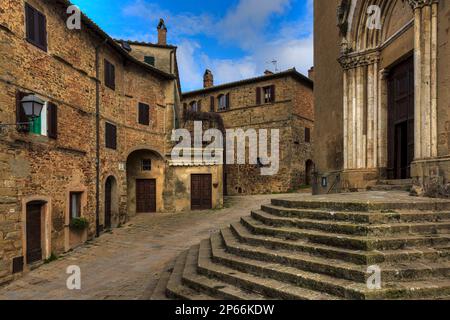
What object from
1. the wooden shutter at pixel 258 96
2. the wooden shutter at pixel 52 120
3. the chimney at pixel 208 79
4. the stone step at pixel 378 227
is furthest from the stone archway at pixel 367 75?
the chimney at pixel 208 79

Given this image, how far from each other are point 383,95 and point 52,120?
445 inches

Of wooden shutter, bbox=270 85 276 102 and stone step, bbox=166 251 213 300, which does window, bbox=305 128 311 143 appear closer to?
wooden shutter, bbox=270 85 276 102

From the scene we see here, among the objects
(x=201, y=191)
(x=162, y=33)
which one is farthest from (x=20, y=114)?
(x=162, y=33)

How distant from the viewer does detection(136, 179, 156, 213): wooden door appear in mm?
19328

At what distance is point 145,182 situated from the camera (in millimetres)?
19328

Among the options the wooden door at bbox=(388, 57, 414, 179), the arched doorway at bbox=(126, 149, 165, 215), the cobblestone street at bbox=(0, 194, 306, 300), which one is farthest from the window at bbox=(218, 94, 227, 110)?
the wooden door at bbox=(388, 57, 414, 179)

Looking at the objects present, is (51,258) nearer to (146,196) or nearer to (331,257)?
(146,196)

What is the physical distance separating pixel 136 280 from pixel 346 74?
923cm

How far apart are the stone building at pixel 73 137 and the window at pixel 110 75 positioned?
5cm

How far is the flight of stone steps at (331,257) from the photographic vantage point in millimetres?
4113

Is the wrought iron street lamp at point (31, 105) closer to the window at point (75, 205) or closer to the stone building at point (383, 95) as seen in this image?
the window at point (75, 205)

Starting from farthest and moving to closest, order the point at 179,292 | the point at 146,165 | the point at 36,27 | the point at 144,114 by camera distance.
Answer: the point at 146,165
the point at 144,114
the point at 36,27
the point at 179,292

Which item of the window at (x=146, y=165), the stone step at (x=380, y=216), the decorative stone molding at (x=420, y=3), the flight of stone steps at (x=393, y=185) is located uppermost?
the decorative stone molding at (x=420, y=3)
